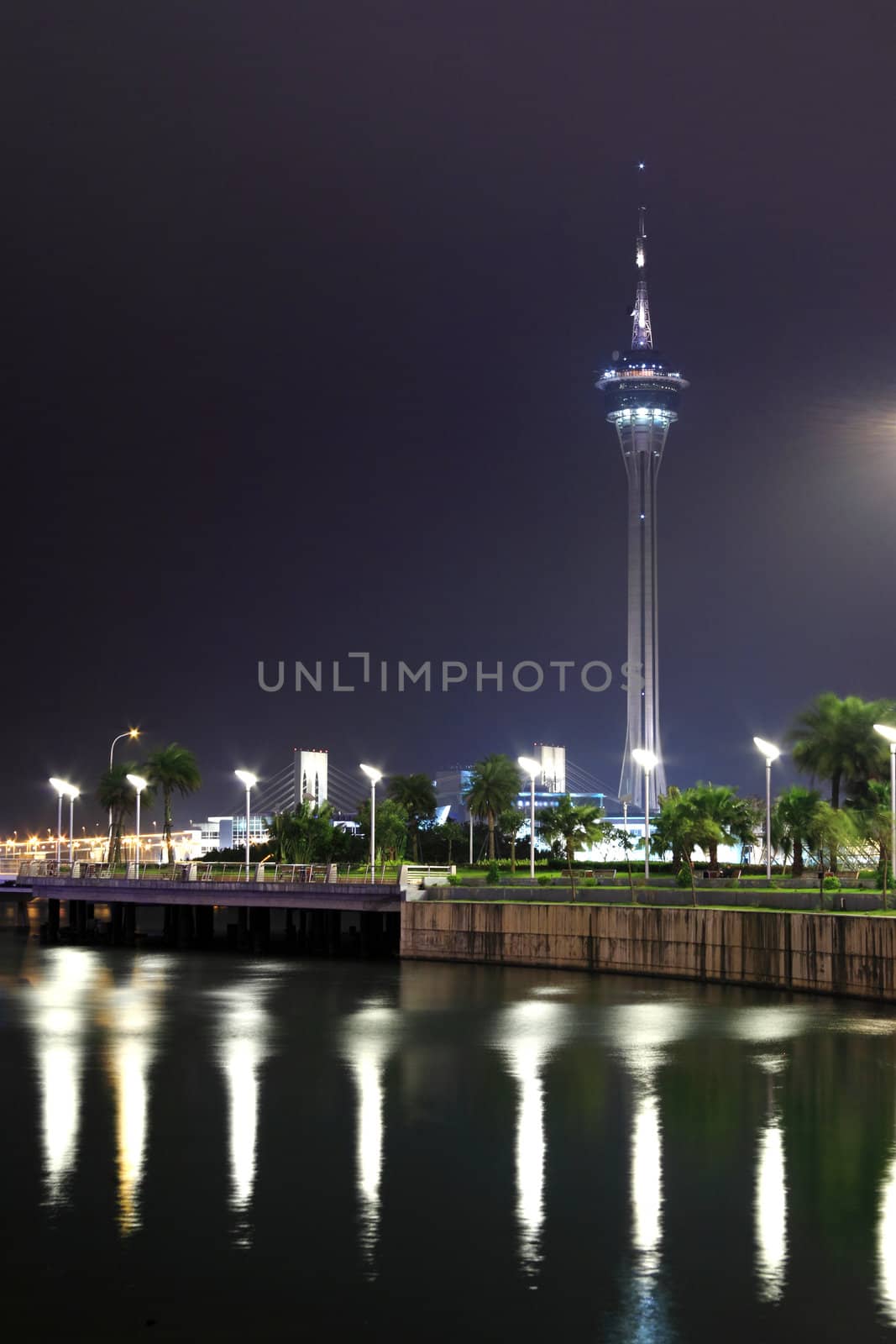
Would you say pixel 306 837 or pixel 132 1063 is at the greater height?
pixel 306 837

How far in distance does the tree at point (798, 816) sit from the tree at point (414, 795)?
56.1m

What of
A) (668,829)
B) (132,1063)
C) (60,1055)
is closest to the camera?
(132,1063)

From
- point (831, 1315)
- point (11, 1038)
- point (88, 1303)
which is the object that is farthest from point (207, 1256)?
point (11, 1038)

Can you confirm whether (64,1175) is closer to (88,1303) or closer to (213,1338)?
(88,1303)

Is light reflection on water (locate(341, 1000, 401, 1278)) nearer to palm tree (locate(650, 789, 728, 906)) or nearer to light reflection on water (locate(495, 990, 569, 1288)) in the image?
light reflection on water (locate(495, 990, 569, 1288))

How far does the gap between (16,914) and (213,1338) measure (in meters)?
133

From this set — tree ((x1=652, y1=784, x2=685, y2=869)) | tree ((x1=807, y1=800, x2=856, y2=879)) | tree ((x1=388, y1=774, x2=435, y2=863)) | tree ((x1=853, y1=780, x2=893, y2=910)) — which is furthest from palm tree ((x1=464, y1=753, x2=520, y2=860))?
tree ((x1=807, y1=800, x2=856, y2=879))

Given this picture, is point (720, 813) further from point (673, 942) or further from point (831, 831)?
point (673, 942)

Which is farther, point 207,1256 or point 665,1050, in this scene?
point 665,1050

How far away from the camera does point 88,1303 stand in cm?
2295

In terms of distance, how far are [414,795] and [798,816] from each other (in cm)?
6083

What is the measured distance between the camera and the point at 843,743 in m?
78.2

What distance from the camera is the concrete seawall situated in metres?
50.7

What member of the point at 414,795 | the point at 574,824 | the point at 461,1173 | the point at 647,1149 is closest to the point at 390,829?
the point at 414,795
